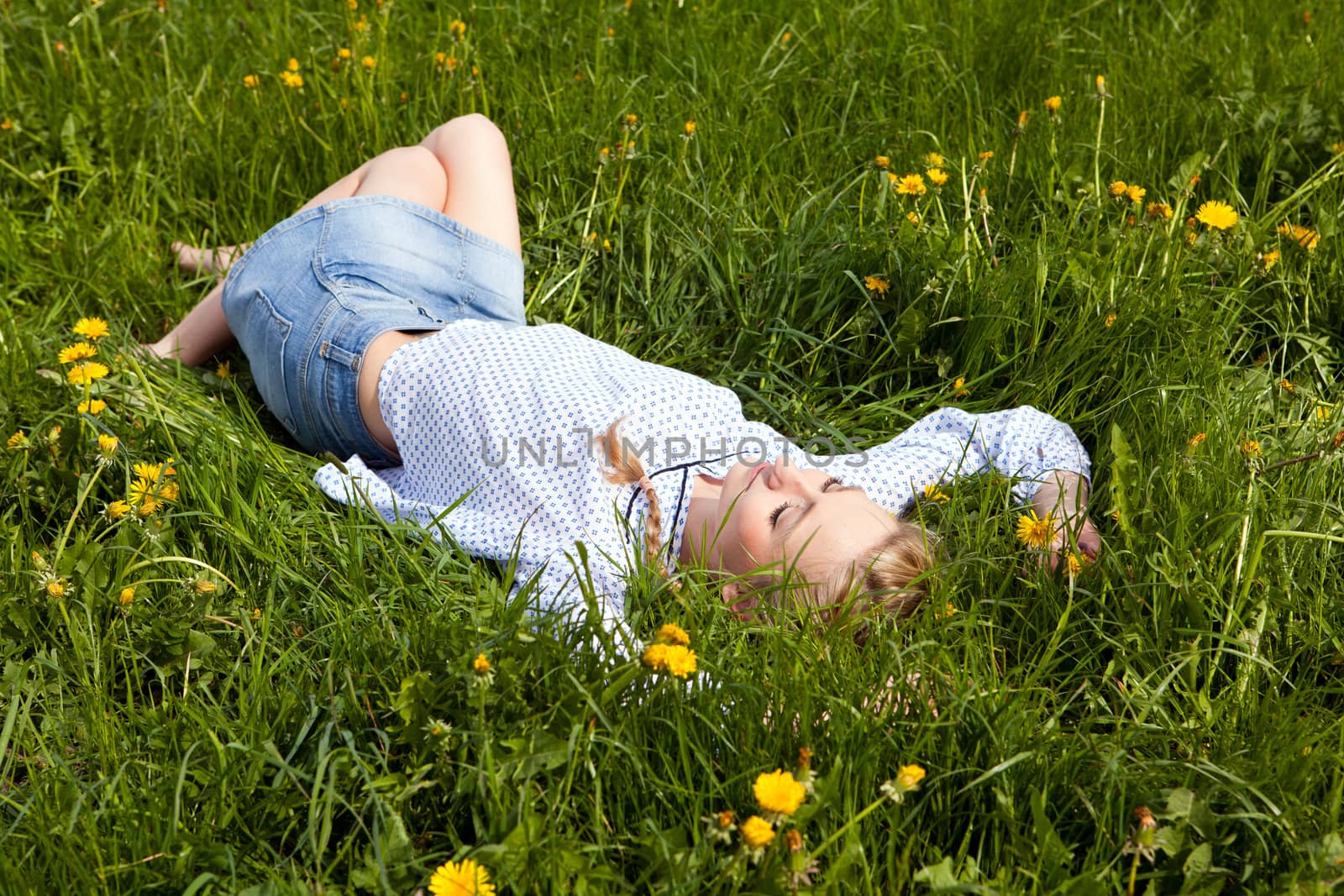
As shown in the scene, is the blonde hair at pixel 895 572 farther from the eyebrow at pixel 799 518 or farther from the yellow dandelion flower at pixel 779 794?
the yellow dandelion flower at pixel 779 794

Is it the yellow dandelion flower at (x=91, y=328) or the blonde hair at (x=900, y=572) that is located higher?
the yellow dandelion flower at (x=91, y=328)

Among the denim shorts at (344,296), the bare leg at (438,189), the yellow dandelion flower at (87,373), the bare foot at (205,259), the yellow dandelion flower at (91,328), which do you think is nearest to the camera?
the yellow dandelion flower at (87,373)

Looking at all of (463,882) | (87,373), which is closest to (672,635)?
(463,882)

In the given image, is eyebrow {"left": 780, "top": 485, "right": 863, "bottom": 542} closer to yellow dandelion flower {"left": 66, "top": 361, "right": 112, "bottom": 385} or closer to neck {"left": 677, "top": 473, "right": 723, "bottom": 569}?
neck {"left": 677, "top": 473, "right": 723, "bottom": 569}

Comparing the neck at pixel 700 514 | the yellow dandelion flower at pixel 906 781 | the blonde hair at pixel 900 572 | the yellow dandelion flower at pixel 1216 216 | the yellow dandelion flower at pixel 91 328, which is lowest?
the neck at pixel 700 514

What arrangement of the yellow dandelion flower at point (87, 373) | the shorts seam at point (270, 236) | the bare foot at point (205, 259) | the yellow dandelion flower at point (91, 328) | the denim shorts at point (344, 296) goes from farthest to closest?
the bare foot at point (205, 259) < the shorts seam at point (270, 236) < the denim shorts at point (344, 296) < the yellow dandelion flower at point (91, 328) < the yellow dandelion flower at point (87, 373)

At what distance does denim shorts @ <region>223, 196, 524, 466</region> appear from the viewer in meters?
2.58

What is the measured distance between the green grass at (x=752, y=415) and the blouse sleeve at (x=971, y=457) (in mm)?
91

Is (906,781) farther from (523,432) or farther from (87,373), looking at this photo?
(87,373)

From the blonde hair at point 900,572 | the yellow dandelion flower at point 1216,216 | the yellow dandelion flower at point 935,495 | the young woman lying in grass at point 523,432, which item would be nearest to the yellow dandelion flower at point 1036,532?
the young woman lying in grass at point 523,432

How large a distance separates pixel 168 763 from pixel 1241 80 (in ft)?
10.4

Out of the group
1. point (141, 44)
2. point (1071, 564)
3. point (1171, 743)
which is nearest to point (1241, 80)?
point (1071, 564)

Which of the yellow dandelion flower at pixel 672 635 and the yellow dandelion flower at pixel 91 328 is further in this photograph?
the yellow dandelion flower at pixel 91 328

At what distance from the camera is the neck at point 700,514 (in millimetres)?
2252
